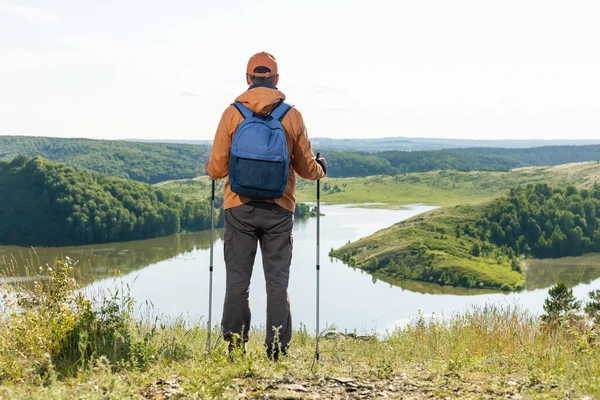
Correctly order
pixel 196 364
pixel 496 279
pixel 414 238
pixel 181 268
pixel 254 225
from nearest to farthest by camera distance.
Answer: pixel 196 364 < pixel 254 225 < pixel 181 268 < pixel 496 279 < pixel 414 238

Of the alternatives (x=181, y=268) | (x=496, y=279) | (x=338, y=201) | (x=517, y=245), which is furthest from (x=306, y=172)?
(x=338, y=201)

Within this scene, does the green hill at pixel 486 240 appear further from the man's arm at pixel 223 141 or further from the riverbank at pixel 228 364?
the man's arm at pixel 223 141

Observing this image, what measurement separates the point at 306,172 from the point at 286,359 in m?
1.45

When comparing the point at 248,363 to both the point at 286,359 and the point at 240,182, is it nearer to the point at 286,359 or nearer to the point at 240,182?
the point at 286,359

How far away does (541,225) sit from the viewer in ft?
346

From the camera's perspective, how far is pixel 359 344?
6527 millimetres

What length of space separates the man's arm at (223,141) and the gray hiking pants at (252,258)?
→ 354mm

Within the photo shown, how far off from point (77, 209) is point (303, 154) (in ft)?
348

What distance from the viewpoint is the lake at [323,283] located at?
165 feet

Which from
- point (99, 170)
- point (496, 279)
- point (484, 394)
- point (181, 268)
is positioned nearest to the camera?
point (484, 394)

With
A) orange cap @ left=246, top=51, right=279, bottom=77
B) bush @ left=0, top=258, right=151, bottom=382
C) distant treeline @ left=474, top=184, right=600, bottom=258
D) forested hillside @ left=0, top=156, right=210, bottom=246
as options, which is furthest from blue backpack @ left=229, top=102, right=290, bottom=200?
forested hillside @ left=0, top=156, right=210, bottom=246

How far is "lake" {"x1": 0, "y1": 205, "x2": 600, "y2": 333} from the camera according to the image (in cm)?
5017

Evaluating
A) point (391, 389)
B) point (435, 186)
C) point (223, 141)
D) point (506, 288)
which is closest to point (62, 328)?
point (223, 141)

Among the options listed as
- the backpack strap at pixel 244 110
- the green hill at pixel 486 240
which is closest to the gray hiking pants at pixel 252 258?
the backpack strap at pixel 244 110
